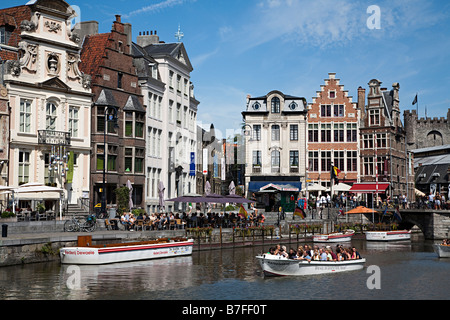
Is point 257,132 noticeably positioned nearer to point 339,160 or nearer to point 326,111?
point 326,111

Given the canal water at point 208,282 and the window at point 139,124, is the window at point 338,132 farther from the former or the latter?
the canal water at point 208,282

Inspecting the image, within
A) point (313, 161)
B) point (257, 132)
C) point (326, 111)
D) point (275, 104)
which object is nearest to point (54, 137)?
point (257, 132)

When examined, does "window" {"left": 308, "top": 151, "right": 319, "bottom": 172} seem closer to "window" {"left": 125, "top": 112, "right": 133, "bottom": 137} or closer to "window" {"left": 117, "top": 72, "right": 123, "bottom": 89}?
"window" {"left": 125, "top": 112, "right": 133, "bottom": 137}

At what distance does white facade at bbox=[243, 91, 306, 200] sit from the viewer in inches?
2726

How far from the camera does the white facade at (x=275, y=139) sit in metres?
69.2

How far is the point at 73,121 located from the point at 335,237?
23.4m

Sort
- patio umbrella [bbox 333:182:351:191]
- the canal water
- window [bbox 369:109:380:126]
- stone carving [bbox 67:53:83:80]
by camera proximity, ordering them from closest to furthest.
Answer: the canal water → stone carving [bbox 67:53:83:80] → patio umbrella [bbox 333:182:351:191] → window [bbox 369:109:380:126]

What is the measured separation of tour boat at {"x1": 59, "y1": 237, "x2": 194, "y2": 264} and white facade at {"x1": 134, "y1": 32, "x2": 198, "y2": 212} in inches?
→ 607

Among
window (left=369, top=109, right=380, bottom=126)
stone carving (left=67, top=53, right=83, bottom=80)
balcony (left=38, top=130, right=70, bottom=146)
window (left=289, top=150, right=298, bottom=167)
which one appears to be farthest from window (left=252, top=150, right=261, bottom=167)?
Answer: balcony (left=38, top=130, right=70, bottom=146)

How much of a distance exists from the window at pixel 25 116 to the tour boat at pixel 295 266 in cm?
2100

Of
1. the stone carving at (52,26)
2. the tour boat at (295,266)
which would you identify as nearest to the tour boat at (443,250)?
the tour boat at (295,266)

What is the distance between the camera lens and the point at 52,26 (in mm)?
44594
